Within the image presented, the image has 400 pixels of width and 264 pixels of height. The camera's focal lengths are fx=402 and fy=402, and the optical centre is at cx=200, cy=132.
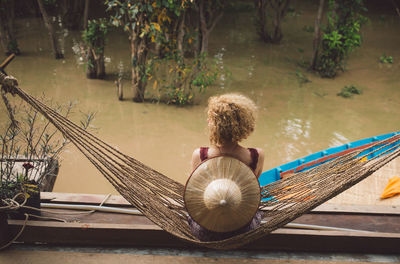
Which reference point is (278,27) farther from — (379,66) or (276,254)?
(276,254)

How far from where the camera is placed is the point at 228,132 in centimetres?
140

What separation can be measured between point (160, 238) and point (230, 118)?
551mm

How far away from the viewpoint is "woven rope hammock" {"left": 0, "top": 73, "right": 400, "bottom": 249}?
134 cm

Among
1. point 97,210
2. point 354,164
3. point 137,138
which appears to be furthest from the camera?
point 137,138

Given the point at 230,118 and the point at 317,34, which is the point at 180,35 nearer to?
the point at 317,34

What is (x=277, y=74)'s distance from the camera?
557cm

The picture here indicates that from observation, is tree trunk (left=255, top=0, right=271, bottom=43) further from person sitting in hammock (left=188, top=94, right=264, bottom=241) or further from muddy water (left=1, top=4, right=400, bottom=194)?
person sitting in hammock (left=188, top=94, right=264, bottom=241)

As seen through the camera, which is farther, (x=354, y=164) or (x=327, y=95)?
(x=327, y=95)

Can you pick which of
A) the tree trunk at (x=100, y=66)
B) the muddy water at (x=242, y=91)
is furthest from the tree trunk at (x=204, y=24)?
the tree trunk at (x=100, y=66)

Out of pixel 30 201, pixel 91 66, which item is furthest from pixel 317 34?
pixel 30 201

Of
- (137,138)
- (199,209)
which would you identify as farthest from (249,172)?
(137,138)

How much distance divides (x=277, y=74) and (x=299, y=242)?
425cm

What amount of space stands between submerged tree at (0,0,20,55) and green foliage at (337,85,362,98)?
4.42 meters

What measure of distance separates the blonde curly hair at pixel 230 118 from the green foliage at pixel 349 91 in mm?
3928
